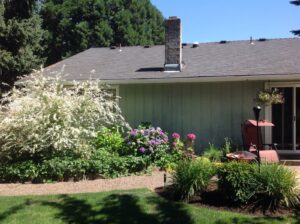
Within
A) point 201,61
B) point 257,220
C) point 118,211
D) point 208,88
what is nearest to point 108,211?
point 118,211

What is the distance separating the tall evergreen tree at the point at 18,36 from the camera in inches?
811

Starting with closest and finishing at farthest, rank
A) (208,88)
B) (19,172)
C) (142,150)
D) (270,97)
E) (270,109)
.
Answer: (19,172) → (142,150) → (270,97) → (270,109) → (208,88)

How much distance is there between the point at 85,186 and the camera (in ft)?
29.0

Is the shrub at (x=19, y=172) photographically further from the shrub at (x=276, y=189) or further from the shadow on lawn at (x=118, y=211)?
the shrub at (x=276, y=189)

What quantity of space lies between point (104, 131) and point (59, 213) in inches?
202

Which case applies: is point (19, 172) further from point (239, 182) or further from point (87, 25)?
point (87, 25)

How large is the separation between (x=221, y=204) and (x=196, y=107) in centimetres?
623

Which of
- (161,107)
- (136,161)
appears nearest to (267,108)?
(161,107)

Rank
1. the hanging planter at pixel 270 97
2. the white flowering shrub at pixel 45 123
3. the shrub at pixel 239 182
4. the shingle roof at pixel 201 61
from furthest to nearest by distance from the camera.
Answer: the shingle roof at pixel 201 61
the hanging planter at pixel 270 97
the white flowering shrub at pixel 45 123
the shrub at pixel 239 182

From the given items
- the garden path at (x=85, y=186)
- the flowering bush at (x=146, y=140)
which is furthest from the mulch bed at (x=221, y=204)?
the flowering bush at (x=146, y=140)

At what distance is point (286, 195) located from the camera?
22.2 ft

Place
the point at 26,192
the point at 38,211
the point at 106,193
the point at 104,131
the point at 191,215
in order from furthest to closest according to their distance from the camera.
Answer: the point at 104,131 < the point at 26,192 < the point at 106,193 < the point at 38,211 < the point at 191,215

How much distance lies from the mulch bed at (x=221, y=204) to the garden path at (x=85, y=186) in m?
0.97

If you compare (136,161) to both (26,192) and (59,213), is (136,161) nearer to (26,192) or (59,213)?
(26,192)
